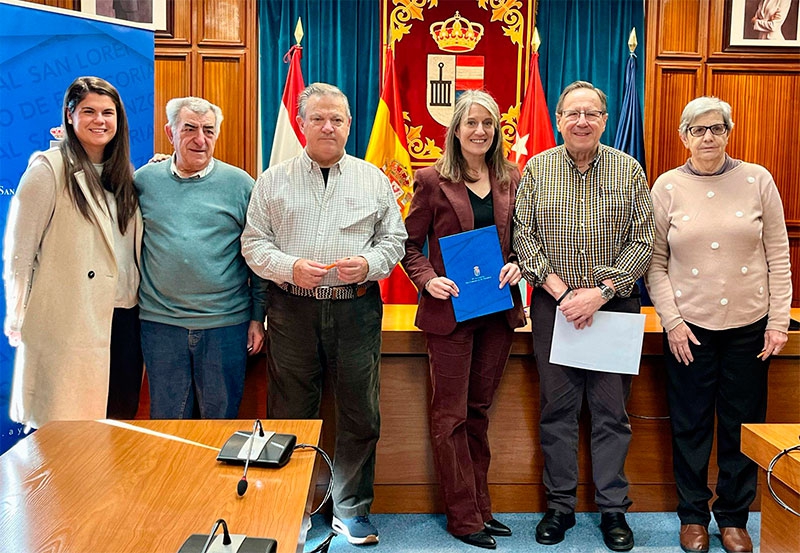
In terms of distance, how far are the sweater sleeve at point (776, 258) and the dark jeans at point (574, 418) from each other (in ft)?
1.44

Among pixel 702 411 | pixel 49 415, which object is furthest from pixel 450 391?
pixel 49 415

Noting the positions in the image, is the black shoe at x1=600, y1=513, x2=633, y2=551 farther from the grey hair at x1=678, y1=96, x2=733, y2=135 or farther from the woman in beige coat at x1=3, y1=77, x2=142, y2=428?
the woman in beige coat at x1=3, y1=77, x2=142, y2=428

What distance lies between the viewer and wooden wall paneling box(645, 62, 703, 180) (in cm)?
409

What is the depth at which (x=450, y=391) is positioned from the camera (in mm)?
2430

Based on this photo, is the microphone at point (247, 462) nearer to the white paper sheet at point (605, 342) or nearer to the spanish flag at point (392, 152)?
the white paper sheet at point (605, 342)

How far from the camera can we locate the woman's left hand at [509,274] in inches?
92.5

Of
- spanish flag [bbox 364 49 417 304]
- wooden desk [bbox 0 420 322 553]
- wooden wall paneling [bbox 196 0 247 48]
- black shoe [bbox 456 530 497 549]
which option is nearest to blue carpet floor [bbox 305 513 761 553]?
black shoe [bbox 456 530 497 549]

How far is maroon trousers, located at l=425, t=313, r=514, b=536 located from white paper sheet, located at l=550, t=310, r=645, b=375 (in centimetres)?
20

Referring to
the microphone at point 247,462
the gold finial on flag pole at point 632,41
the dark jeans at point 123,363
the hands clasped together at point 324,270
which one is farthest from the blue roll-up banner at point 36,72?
the gold finial on flag pole at point 632,41

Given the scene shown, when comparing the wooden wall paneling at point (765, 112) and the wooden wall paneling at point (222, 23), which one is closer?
the wooden wall paneling at point (222, 23)

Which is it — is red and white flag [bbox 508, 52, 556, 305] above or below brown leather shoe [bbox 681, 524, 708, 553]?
above

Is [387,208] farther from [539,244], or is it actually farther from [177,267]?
[177,267]

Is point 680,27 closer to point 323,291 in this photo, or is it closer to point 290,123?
point 290,123

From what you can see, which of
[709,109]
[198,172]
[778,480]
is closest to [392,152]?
[198,172]
